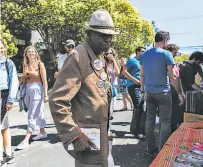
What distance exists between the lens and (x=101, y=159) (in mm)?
2504

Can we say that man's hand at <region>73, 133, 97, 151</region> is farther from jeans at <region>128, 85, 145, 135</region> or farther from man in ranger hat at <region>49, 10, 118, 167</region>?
jeans at <region>128, 85, 145, 135</region>

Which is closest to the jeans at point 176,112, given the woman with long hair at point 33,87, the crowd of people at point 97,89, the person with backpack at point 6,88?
the crowd of people at point 97,89

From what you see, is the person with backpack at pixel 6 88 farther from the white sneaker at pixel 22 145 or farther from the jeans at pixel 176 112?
the jeans at pixel 176 112

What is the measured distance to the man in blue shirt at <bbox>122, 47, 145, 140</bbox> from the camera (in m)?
6.08

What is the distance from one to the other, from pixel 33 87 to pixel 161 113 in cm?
230

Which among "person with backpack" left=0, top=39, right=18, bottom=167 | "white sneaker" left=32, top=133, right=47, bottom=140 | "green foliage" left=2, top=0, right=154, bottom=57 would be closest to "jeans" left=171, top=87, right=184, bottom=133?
"white sneaker" left=32, top=133, right=47, bottom=140

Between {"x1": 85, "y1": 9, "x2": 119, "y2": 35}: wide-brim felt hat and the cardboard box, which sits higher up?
{"x1": 85, "y1": 9, "x2": 119, "y2": 35}: wide-brim felt hat

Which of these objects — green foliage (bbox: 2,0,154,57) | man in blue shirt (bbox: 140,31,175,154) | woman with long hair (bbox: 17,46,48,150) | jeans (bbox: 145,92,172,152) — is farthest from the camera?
green foliage (bbox: 2,0,154,57)

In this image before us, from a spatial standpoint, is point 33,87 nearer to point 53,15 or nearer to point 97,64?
point 97,64

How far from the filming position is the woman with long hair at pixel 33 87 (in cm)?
578

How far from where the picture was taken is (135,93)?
6.26 m

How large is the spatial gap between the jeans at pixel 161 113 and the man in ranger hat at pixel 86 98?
89.3 inches

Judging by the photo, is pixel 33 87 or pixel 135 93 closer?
pixel 33 87

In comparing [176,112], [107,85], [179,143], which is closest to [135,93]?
[176,112]
